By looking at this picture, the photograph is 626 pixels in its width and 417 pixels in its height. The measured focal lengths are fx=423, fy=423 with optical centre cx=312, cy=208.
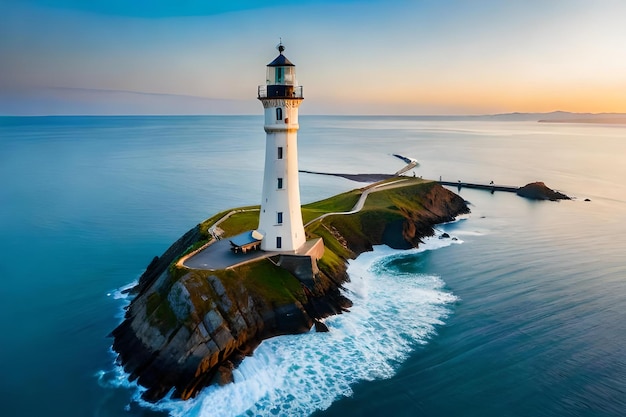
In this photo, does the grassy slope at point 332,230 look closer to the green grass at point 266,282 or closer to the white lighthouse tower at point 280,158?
the green grass at point 266,282

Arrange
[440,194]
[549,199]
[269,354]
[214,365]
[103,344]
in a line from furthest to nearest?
[549,199] < [440,194] < [103,344] < [269,354] < [214,365]

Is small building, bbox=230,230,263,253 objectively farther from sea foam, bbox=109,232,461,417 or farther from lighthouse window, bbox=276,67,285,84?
lighthouse window, bbox=276,67,285,84

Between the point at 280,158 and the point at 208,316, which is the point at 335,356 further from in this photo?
the point at 280,158

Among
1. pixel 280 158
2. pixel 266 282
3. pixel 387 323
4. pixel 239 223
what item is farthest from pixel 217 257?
pixel 387 323

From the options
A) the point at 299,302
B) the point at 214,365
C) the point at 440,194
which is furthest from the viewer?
the point at 440,194

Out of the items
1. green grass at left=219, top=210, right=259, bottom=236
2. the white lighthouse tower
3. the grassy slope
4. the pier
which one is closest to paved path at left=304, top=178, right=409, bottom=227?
the grassy slope

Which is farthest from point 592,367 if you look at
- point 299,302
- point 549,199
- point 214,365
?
point 549,199

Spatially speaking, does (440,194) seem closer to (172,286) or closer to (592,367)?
(592,367)
